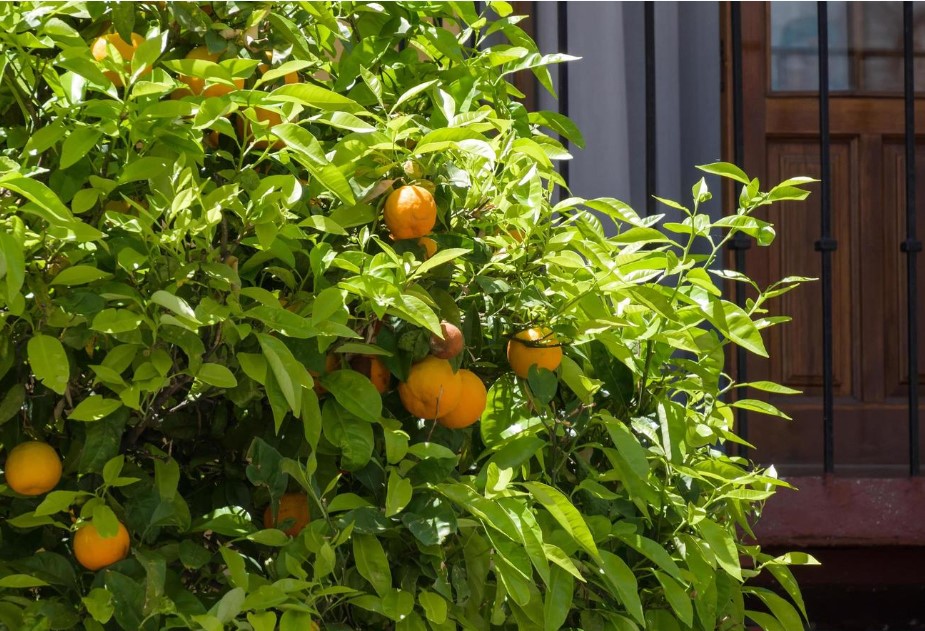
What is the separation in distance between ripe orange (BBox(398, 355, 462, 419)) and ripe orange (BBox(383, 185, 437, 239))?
4.1 inches

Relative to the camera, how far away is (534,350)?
92 centimetres

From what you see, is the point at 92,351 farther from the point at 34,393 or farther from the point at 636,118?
the point at 636,118

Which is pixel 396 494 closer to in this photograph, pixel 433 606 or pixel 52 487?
pixel 433 606

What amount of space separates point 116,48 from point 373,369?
33 centimetres

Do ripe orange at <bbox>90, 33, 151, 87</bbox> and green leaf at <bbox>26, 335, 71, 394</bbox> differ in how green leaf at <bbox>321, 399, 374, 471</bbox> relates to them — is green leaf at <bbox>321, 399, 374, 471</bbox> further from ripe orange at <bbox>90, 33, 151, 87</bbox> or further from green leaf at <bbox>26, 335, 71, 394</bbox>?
ripe orange at <bbox>90, 33, 151, 87</bbox>

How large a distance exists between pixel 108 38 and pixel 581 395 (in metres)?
0.51

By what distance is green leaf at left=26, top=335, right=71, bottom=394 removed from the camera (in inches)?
28.6

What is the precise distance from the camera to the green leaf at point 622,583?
826 mm

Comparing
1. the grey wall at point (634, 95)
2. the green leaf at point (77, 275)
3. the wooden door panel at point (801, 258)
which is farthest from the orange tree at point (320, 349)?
the wooden door panel at point (801, 258)

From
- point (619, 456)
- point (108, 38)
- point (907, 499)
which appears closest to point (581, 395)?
point (619, 456)

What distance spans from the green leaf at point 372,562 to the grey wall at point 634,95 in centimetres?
157

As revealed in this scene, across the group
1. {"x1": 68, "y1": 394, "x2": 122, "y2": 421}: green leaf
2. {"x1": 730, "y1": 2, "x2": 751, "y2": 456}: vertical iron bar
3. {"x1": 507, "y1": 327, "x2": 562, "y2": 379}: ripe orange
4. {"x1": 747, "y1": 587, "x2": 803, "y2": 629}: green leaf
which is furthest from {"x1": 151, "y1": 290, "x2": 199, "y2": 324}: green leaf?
{"x1": 730, "y1": 2, "x2": 751, "y2": 456}: vertical iron bar

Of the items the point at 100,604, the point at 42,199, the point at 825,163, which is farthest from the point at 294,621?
the point at 825,163

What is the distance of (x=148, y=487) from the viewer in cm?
85
